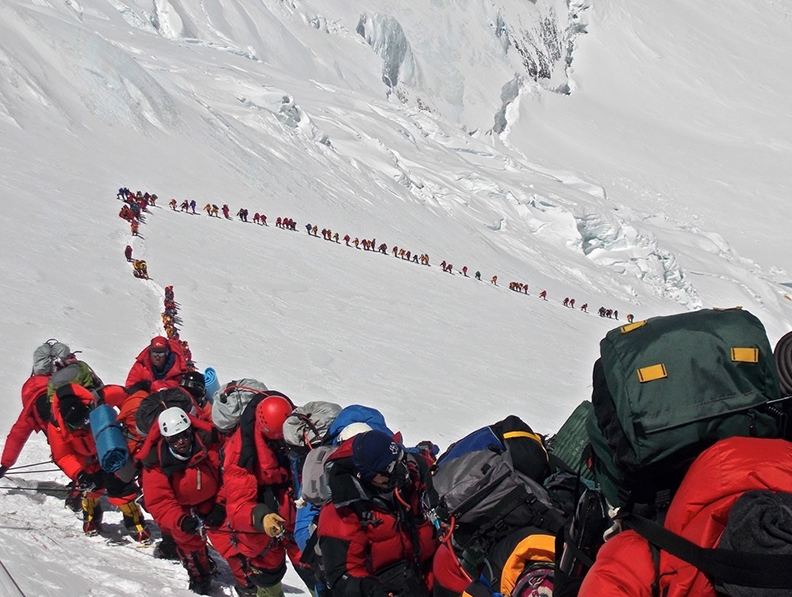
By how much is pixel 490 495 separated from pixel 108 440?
3.00m

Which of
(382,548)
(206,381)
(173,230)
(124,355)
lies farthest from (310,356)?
(173,230)

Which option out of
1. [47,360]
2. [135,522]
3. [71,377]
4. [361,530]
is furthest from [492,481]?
[47,360]

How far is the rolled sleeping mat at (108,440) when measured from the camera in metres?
4.43

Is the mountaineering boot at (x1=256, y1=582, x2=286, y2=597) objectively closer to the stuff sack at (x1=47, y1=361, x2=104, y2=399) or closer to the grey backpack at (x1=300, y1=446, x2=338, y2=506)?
the grey backpack at (x1=300, y1=446, x2=338, y2=506)

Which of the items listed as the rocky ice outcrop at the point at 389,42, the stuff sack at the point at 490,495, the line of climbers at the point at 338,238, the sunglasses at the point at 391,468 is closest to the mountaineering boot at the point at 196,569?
the sunglasses at the point at 391,468

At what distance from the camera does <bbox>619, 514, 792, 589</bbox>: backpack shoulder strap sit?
3.79 feet

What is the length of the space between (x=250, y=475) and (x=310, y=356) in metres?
7.16

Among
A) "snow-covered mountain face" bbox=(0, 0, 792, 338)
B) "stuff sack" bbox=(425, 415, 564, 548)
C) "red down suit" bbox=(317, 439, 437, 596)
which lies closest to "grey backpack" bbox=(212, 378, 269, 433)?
"red down suit" bbox=(317, 439, 437, 596)

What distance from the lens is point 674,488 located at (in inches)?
57.9

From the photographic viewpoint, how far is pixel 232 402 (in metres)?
4.11

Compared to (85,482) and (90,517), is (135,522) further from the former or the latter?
(85,482)

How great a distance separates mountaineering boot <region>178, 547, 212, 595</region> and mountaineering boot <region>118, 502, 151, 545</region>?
670 millimetres

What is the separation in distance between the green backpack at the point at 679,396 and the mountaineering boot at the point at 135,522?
13.3 ft

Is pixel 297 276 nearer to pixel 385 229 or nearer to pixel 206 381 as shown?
pixel 206 381
